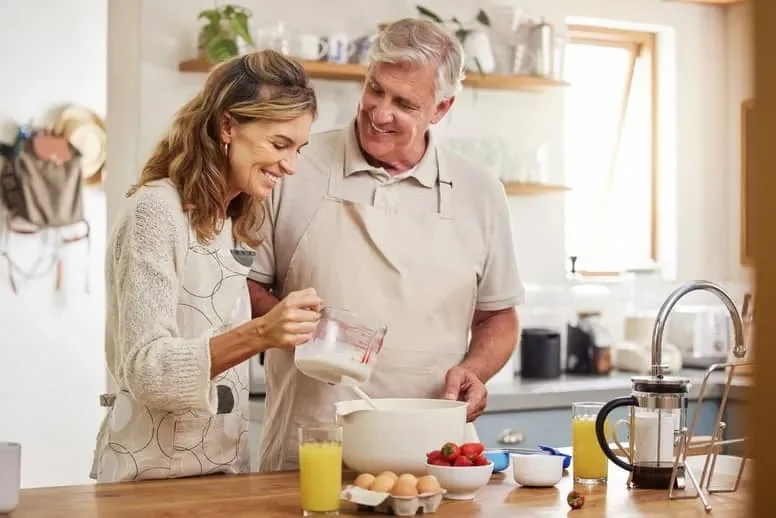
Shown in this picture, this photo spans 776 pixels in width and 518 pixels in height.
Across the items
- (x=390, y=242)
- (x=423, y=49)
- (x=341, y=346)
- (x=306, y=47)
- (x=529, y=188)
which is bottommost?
(x=341, y=346)

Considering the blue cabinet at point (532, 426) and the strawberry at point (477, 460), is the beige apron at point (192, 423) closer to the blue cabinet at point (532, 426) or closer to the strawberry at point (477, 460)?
the strawberry at point (477, 460)

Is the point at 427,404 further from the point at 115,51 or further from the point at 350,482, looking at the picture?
the point at 115,51

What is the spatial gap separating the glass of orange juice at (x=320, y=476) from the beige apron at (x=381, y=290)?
66cm

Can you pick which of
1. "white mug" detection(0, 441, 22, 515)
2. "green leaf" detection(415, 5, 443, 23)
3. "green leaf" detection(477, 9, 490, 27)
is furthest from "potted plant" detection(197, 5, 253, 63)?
"white mug" detection(0, 441, 22, 515)

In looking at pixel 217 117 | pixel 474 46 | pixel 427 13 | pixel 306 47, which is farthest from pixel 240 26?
pixel 217 117

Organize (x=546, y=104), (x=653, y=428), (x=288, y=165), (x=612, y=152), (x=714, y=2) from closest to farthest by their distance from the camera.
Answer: (x=653, y=428) < (x=288, y=165) < (x=546, y=104) < (x=714, y=2) < (x=612, y=152)

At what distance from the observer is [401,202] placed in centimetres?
276

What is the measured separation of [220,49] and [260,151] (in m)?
1.98

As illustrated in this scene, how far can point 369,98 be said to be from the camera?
8.92 ft

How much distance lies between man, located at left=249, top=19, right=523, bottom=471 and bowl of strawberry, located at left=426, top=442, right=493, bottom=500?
20.7 inches

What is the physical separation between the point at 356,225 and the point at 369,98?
0.31 metres

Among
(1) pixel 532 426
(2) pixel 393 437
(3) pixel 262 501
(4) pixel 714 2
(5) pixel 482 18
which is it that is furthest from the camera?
(4) pixel 714 2

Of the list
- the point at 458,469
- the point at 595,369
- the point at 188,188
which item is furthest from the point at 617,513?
the point at 595,369

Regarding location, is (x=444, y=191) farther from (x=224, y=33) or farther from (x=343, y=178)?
(x=224, y=33)
